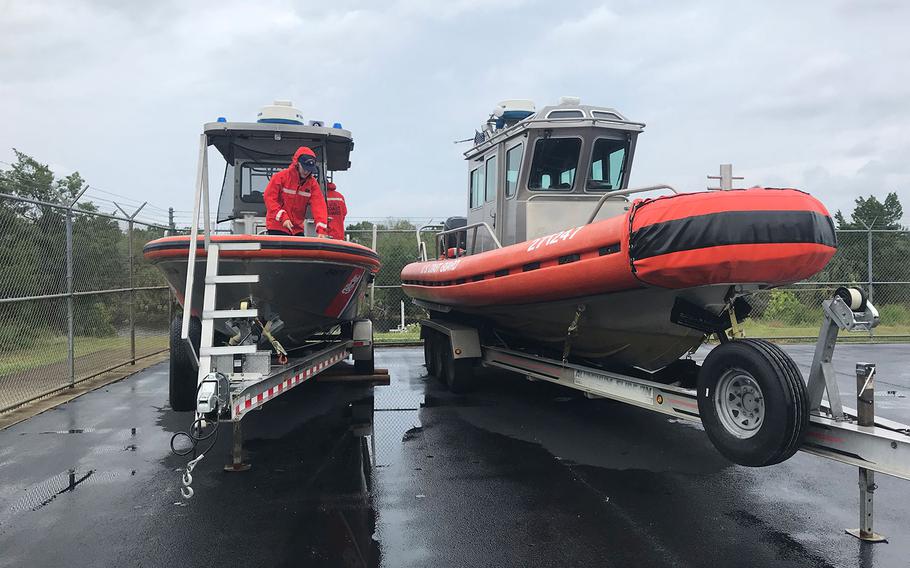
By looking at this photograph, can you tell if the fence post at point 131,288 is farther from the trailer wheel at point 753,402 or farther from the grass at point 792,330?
the grass at point 792,330

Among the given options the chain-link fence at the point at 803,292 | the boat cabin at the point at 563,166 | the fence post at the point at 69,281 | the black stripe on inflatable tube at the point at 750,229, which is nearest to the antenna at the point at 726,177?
the black stripe on inflatable tube at the point at 750,229

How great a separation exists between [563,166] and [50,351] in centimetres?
681

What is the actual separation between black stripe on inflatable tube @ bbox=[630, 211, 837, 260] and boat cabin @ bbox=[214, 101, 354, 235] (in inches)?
186

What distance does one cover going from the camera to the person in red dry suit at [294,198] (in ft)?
20.1

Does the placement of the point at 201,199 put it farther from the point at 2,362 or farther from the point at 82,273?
the point at 82,273

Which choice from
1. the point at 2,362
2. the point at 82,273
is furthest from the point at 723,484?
the point at 82,273

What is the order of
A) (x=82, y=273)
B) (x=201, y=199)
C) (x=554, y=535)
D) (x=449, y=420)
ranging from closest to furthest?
(x=554, y=535) < (x=201, y=199) < (x=449, y=420) < (x=82, y=273)

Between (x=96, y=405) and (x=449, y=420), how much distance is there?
412 centimetres

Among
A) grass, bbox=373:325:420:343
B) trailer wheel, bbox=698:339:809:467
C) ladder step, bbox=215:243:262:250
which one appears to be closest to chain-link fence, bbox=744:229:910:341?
grass, bbox=373:325:420:343

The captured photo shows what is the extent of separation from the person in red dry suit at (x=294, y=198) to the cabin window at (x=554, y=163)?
7.58 feet

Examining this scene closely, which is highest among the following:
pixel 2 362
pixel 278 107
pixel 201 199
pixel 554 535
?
pixel 278 107

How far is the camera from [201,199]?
5094mm

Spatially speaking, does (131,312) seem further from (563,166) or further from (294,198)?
(563,166)

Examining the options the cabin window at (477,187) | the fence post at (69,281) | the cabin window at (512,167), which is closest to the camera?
the cabin window at (512,167)
